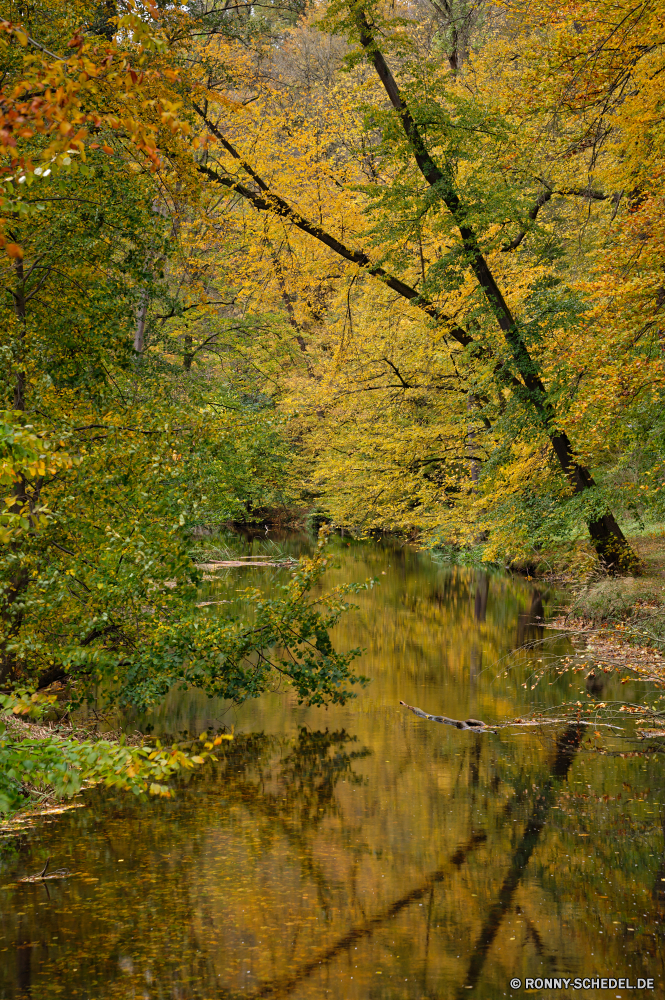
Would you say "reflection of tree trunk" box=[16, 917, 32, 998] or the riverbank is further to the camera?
the riverbank

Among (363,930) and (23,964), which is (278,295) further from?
(23,964)

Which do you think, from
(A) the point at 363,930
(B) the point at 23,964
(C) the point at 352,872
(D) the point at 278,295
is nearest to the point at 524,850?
(C) the point at 352,872

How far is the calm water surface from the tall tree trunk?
5.79 meters

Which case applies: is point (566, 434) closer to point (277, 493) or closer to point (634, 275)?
point (634, 275)

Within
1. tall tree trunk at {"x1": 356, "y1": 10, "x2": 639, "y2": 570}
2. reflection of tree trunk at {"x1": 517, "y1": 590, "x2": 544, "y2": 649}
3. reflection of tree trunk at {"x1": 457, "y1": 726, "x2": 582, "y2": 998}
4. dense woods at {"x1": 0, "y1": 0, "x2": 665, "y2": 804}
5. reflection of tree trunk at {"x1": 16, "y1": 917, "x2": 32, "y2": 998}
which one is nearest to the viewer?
reflection of tree trunk at {"x1": 16, "y1": 917, "x2": 32, "y2": 998}

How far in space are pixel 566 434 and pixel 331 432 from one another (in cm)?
1302

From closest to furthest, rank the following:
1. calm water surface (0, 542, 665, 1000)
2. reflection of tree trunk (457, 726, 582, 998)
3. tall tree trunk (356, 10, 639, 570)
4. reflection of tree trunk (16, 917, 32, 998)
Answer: reflection of tree trunk (16, 917, 32, 998)
calm water surface (0, 542, 665, 1000)
reflection of tree trunk (457, 726, 582, 998)
tall tree trunk (356, 10, 639, 570)

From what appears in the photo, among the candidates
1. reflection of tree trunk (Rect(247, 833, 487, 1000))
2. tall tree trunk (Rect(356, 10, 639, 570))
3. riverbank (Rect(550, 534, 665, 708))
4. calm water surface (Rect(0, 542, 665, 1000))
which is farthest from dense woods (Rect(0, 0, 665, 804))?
reflection of tree trunk (Rect(247, 833, 487, 1000))

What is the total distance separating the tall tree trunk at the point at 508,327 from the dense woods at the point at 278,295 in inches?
2.1

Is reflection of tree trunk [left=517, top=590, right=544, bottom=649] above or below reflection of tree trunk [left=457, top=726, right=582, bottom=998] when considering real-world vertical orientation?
above

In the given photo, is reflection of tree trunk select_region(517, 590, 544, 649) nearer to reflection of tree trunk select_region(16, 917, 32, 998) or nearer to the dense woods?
the dense woods

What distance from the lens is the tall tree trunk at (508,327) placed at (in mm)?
13953

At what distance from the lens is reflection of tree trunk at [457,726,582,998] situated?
4930mm

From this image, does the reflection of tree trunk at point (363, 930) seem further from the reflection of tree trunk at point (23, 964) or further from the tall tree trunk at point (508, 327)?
the tall tree trunk at point (508, 327)
